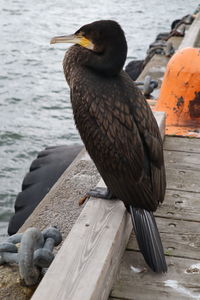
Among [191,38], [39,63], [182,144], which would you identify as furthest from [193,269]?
[39,63]

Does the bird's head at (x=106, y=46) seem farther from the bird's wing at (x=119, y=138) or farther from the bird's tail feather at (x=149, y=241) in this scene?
the bird's tail feather at (x=149, y=241)

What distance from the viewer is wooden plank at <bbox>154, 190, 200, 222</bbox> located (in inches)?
135

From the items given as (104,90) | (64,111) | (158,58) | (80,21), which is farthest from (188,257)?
(80,21)

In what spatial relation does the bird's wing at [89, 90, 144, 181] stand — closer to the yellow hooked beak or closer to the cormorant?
the cormorant

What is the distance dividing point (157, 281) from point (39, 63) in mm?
11179

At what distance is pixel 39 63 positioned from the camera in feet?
44.5

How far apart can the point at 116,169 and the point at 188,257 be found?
581 millimetres

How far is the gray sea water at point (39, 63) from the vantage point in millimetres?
9391

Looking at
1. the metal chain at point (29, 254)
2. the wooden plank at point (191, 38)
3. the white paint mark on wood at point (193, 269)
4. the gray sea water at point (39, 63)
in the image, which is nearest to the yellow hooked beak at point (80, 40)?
the metal chain at point (29, 254)

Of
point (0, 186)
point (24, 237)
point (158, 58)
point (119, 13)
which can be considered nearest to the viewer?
point (24, 237)

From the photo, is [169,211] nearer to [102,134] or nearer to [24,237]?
[102,134]

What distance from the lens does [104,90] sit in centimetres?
310

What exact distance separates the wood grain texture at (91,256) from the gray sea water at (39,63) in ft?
11.8

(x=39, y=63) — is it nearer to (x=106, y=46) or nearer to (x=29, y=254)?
(x=106, y=46)
